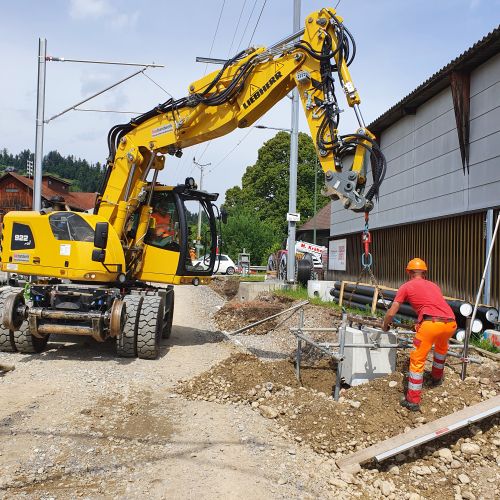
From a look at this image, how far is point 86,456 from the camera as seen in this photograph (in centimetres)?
481

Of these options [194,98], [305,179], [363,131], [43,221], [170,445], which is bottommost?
[170,445]

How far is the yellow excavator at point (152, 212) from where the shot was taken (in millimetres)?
7625

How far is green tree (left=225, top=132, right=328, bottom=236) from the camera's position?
49750mm

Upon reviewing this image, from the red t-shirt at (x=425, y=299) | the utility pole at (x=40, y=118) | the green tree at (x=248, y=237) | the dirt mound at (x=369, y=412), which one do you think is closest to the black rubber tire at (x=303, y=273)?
the utility pole at (x=40, y=118)

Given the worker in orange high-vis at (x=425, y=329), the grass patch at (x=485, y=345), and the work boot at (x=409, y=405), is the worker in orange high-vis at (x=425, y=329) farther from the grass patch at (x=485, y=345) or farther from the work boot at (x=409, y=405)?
the grass patch at (x=485, y=345)

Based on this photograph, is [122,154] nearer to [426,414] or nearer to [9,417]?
[9,417]

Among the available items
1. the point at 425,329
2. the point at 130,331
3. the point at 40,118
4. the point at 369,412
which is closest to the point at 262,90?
the point at 130,331

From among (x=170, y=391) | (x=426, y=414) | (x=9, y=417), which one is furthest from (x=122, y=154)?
(x=426, y=414)

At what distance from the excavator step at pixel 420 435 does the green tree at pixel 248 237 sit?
37371 mm

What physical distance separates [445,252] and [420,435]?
7091 millimetres

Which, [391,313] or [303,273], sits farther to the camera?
[303,273]

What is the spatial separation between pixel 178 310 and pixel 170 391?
9803mm

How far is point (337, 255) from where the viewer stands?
1969cm

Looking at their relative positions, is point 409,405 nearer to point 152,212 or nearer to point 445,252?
point 152,212
